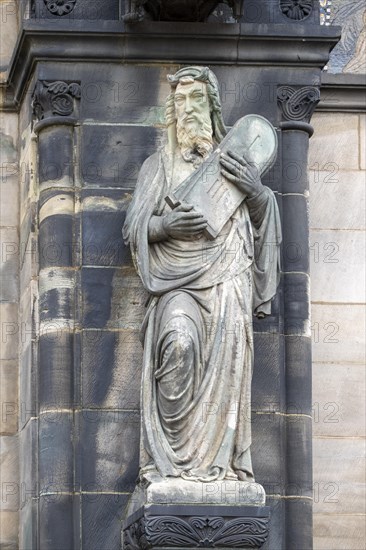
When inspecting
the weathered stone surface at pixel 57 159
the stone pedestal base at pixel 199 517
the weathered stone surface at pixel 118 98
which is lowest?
the stone pedestal base at pixel 199 517

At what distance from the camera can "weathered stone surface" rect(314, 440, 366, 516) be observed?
59.8ft

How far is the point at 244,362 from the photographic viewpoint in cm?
1691

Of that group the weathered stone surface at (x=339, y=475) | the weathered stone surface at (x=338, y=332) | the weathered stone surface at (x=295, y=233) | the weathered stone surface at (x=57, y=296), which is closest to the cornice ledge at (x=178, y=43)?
the weathered stone surface at (x=295, y=233)

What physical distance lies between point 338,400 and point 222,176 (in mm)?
2156

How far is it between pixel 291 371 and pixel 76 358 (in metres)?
1.42

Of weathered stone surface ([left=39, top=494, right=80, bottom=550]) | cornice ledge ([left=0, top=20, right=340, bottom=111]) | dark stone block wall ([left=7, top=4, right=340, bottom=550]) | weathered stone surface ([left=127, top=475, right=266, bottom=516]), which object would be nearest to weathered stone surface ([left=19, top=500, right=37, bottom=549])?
dark stone block wall ([left=7, top=4, right=340, bottom=550])

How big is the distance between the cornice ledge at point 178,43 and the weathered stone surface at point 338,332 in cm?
183

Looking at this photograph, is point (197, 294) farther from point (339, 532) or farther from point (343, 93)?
point (343, 93)

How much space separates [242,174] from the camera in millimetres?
17031

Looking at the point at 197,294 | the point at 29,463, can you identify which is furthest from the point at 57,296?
the point at 29,463

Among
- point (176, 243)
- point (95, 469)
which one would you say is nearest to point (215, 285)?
point (176, 243)

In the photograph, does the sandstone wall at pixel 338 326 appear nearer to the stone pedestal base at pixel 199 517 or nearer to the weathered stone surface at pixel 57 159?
the stone pedestal base at pixel 199 517

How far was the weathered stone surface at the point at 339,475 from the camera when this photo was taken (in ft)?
59.8

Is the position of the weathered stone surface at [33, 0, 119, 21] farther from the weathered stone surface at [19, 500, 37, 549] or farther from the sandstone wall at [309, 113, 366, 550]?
the weathered stone surface at [19, 500, 37, 549]
